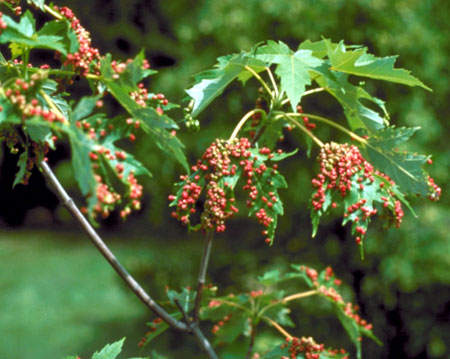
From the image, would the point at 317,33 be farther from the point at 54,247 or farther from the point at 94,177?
the point at 54,247

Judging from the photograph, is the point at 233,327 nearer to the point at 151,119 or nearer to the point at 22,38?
the point at 151,119

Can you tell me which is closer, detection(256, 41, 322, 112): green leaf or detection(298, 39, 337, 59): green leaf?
detection(256, 41, 322, 112): green leaf

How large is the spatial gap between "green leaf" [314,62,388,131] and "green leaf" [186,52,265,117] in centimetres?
20

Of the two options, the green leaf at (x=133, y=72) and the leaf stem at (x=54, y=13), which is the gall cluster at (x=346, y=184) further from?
the leaf stem at (x=54, y=13)

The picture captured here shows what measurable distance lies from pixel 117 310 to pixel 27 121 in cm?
1028

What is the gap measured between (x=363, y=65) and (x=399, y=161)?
0.31 m

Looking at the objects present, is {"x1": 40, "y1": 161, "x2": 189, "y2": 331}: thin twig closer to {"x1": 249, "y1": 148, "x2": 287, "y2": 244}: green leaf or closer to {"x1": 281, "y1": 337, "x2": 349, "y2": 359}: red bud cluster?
{"x1": 249, "y1": 148, "x2": 287, "y2": 244}: green leaf

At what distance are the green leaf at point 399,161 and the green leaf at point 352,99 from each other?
4cm

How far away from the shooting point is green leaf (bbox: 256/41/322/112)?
1.76 m

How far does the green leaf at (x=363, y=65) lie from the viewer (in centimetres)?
178

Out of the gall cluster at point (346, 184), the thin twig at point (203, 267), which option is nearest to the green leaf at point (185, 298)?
the thin twig at point (203, 267)

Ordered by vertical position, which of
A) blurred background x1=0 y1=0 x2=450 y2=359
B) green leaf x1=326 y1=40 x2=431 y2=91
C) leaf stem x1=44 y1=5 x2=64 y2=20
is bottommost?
blurred background x1=0 y1=0 x2=450 y2=359

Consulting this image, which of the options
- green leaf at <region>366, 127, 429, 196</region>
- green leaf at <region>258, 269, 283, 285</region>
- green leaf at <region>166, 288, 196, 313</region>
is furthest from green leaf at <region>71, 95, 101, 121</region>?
green leaf at <region>258, 269, 283, 285</region>

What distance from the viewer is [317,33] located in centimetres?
602
